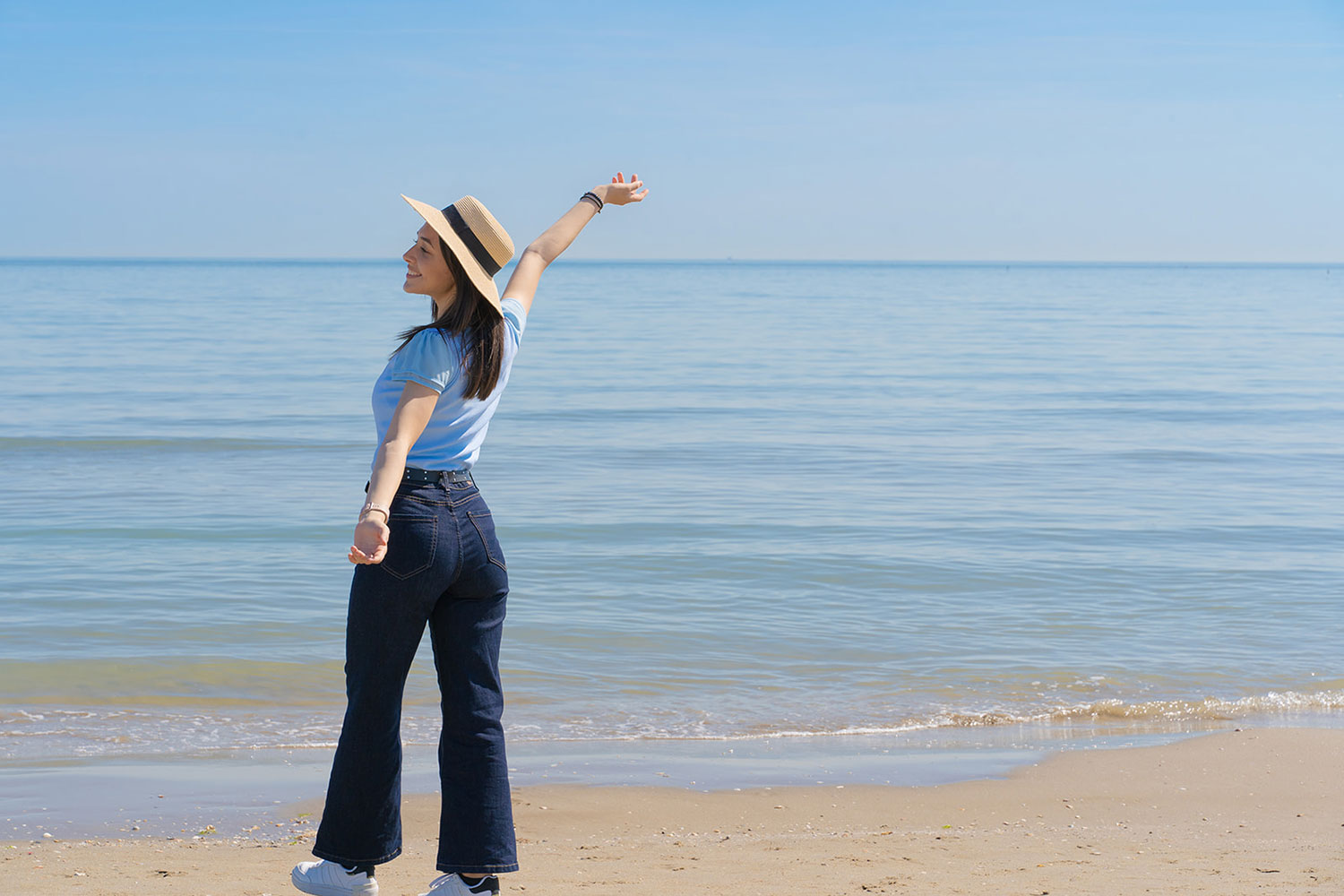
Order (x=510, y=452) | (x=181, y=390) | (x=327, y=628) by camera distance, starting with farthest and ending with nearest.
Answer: (x=181, y=390)
(x=510, y=452)
(x=327, y=628)

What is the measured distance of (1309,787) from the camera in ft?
17.3

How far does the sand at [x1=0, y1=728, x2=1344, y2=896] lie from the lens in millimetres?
3854

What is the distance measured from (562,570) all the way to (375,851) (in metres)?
6.60

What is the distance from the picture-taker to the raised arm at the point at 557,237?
3.56 m

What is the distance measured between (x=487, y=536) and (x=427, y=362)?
0.48 metres

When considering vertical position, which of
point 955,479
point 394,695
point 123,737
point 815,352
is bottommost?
point 123,737

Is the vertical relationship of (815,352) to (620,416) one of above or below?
above

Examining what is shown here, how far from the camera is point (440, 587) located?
3.13 m

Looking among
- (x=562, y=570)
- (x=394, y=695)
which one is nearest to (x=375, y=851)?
(x=394, y=695)

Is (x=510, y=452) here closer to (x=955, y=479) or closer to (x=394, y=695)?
(x=955, y=479)

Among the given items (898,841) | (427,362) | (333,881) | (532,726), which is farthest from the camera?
(532,726)

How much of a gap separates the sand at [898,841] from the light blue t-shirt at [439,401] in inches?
57.5

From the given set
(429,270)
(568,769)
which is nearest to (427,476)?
(429,270)

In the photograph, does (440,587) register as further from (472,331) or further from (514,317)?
(514,317)
